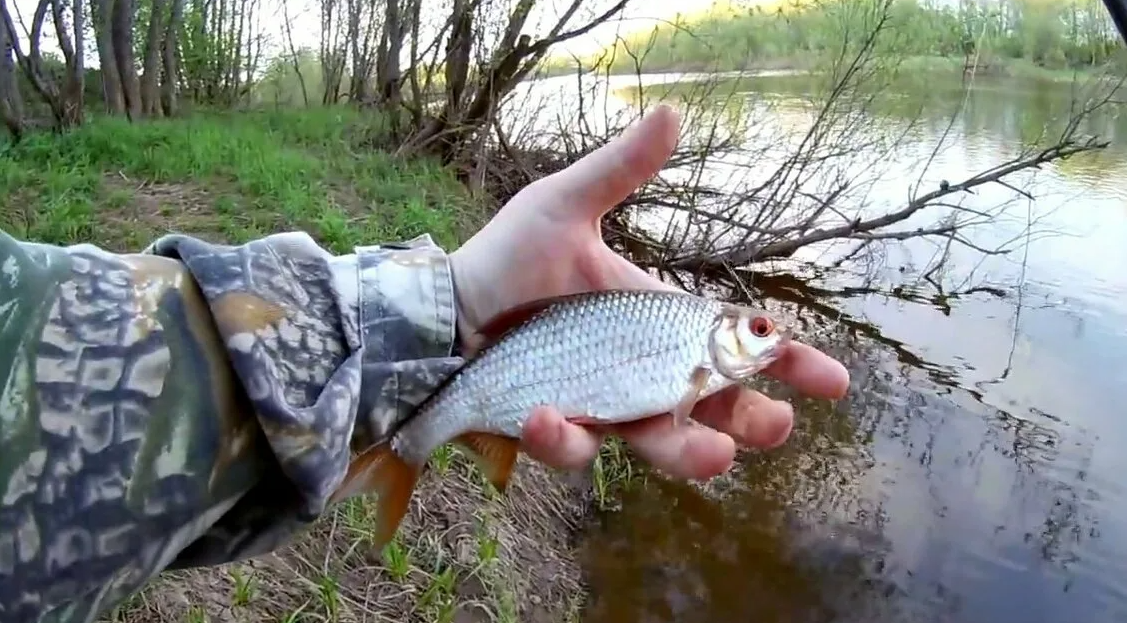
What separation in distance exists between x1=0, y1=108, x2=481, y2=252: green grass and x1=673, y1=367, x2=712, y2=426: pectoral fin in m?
4.40

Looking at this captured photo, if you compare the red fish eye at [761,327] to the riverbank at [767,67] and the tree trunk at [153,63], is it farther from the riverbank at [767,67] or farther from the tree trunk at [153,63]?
the tree trunk at [153,63]

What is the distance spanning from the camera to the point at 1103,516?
6.57 m

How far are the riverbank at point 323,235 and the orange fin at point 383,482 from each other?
4.78 ft

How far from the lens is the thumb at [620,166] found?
6.46 ft

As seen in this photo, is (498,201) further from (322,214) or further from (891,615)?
(891,615)

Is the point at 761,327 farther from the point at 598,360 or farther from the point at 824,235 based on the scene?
the point at 824,235

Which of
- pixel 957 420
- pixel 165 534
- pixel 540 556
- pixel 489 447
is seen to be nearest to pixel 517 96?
pixel 957 420

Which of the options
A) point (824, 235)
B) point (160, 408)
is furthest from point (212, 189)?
point (160, 408)

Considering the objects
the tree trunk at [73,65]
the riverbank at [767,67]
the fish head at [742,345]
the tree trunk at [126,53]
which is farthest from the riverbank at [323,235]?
the fish head at [742,345]

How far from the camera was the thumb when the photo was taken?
6.46 ft

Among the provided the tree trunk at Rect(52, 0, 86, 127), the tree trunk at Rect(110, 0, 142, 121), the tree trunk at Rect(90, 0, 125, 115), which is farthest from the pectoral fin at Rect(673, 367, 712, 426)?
the tree trunk at Rect(90, 0, 125, 115)

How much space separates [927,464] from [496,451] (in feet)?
19.0

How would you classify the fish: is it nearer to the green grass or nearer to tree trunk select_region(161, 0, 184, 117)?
the green grass

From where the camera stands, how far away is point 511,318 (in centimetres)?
207
